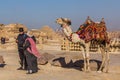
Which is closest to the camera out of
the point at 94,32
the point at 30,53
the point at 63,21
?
the point at 30,53

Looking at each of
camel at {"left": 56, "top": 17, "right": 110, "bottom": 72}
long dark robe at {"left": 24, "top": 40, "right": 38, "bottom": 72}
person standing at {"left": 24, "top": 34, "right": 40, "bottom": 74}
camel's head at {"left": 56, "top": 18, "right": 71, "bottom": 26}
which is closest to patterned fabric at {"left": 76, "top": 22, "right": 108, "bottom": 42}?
camel at {"left": 56, "top": 17, "right": 110, "bottom": 72}

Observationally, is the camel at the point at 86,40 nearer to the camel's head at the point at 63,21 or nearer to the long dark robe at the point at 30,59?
the camel's head at the point at 63,21

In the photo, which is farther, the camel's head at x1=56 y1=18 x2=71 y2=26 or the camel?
the camel's head at x1=56 y1=18 x2=71 y2=26

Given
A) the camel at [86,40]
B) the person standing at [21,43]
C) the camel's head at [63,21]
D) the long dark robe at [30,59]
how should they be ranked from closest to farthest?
the long dark robe at [30,59], the person standing at [21,43], the camel at [86,40], the camel's head at [63,21]

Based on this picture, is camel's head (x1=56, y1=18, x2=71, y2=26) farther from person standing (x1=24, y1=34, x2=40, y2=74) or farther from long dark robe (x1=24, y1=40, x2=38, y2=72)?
long dark robe (x1=24, y1=40, x2=38, y2=72)

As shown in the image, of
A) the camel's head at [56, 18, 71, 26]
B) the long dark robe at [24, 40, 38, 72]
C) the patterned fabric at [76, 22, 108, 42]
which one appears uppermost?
the camel's head at [56, 18, 71, 26]

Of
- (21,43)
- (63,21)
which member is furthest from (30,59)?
(63,21)

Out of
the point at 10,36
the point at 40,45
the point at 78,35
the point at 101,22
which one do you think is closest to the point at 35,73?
the point at 78,35

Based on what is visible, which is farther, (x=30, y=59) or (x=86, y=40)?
(x=86, y=40)

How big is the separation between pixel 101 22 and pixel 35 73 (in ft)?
11.2

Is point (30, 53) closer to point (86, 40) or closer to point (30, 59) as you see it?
point (30, 59)

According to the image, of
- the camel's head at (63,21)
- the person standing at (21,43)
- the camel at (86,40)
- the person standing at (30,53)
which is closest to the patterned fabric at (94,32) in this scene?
the camel at (86,40)

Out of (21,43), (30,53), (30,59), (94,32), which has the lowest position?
(30,59)

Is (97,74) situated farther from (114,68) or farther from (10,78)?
(10,78)
